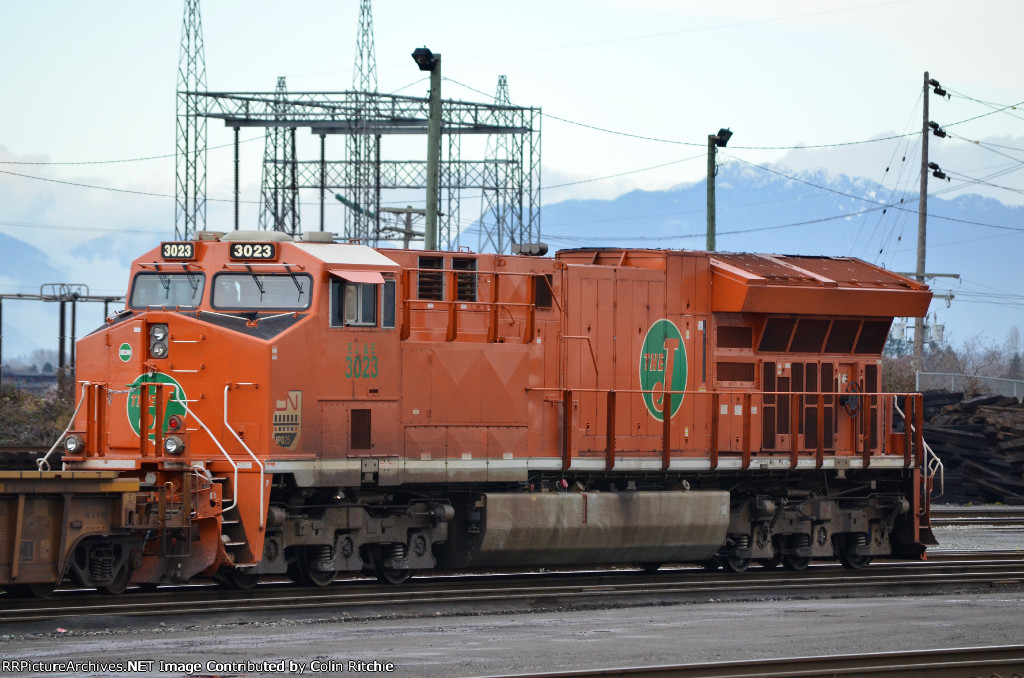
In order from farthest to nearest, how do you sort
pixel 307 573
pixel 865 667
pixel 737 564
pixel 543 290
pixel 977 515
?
1. pixel 977 515
2. pixel 737 564
3. pixel 543 290
4. pixel 307 573
5. pixel 865 667

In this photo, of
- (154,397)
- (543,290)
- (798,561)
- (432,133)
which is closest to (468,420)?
(543,290)

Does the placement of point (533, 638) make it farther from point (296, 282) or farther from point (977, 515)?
point (977, 515)

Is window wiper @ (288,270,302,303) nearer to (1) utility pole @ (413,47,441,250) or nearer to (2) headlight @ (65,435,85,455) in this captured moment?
(2) headlight @ (65,435,85,455)

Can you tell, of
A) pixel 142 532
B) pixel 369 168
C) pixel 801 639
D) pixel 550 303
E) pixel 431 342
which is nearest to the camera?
pixel 801 639

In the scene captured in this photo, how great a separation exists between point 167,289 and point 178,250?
1.48 ft

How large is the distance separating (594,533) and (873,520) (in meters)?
4.94

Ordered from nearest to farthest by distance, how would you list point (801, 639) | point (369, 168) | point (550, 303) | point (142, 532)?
point (801, 639) → point (142, 532) → point (550, 303) → point (369, 168)

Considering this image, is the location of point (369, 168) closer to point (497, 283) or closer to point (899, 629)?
point (497, 283)

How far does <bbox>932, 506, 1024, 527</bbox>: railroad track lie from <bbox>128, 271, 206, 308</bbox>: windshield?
16.0 m

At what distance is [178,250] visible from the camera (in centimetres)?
1376

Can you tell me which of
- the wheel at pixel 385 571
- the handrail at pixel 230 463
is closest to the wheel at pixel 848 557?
the wheel at pixel 385 571

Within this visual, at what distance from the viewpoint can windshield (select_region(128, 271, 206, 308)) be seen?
1359 centimetres

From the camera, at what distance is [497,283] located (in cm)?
1520

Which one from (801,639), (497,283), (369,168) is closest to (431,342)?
(497,283)
